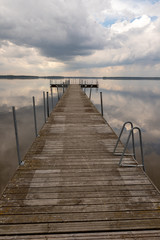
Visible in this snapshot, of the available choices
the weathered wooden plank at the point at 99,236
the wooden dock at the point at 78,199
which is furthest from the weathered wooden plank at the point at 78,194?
the weathered wooden plank at the point at 99,236

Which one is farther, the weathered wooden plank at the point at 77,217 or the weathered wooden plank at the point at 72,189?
the weathered wooden plank at the point at 72,189

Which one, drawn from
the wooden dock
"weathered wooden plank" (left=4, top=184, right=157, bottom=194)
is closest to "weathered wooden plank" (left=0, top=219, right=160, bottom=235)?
the wooden dock

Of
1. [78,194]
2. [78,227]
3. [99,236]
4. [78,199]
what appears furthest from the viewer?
[78,194]

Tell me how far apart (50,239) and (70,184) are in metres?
1.28

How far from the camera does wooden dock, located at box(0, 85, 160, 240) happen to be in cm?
244

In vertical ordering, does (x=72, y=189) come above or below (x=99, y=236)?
above

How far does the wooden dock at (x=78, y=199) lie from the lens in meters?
2.44

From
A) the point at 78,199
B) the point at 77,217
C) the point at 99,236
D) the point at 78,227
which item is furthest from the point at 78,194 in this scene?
the point at 99,236

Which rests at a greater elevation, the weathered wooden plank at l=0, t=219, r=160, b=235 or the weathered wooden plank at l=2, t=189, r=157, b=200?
the weathered wooden plank at l=2, t=189, r=157, b=200

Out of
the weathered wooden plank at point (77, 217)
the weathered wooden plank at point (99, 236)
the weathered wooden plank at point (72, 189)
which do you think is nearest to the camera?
the weathered wooden plank at point (99, 236)

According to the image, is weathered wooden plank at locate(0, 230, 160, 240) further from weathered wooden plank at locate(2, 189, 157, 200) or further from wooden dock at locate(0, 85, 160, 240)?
weathered wooden plank at locate(2, 189, 157, 200)

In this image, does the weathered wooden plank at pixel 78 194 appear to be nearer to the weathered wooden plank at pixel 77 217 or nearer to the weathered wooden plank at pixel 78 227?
the weathered wooden plank at pixel 77 217

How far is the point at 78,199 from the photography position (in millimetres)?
3057

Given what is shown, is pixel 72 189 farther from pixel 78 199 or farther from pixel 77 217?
pixel 77 217
